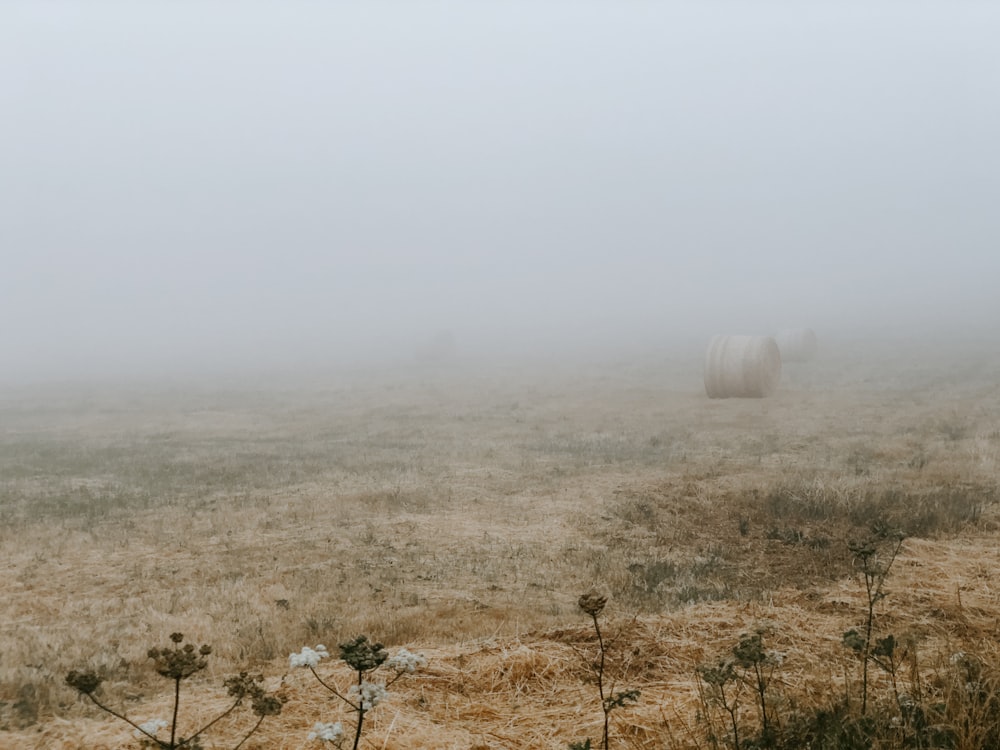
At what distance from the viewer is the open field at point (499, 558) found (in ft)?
19.2

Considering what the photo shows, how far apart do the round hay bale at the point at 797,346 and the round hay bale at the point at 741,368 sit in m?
11.6

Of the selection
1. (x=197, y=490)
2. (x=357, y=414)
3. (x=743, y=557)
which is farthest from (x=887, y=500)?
(x=357, y=414)

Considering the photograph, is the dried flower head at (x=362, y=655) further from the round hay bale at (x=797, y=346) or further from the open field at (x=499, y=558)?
the round hay bale at (x=797, y=346)

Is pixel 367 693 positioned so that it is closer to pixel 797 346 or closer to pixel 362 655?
pixel 362 655

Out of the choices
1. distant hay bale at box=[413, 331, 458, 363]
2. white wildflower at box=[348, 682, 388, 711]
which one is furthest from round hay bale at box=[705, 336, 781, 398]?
distant hay bale at box=[413, 331, 458, 363]

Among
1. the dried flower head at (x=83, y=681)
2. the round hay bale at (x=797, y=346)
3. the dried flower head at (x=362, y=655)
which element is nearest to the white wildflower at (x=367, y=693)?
the dried flower head at (x=362, y=655)

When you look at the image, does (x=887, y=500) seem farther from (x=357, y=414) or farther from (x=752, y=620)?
(x=357, y=414)

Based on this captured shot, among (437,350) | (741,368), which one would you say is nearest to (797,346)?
(741,368)

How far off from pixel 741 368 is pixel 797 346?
1336 cm

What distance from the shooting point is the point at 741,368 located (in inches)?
882

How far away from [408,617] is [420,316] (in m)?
98.7

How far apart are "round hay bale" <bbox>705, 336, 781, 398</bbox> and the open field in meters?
1.30

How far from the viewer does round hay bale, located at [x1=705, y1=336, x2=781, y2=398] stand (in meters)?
22.4

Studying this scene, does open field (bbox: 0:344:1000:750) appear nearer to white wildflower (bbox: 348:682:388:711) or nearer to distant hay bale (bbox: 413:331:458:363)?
white wildflower (bbox: 348:682:388:711)
